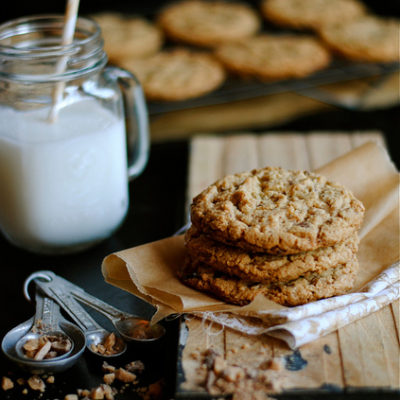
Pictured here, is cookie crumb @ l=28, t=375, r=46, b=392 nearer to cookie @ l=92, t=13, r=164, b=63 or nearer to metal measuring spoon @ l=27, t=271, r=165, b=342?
metal measuring spoon @ l=27, t=271, r=165, b=342

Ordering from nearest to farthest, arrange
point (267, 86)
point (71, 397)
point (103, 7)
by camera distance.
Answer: point (71, 397)
point (267, 86)
point (103, 7)

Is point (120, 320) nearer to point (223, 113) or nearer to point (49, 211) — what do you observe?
point (49, 211)

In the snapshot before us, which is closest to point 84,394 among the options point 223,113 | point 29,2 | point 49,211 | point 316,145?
point 49,211

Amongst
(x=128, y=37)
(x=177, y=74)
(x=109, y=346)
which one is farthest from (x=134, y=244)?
(x=128, y=37)

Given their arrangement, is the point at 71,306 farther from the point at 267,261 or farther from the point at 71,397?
the point at 267,261

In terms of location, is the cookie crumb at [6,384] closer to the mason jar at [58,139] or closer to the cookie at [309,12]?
Answer: the mason jar at [58,139]

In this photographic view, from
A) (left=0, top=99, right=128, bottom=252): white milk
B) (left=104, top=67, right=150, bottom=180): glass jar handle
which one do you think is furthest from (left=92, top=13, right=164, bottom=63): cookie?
(left=0, top=99, right=128, bottom=252): white milk
